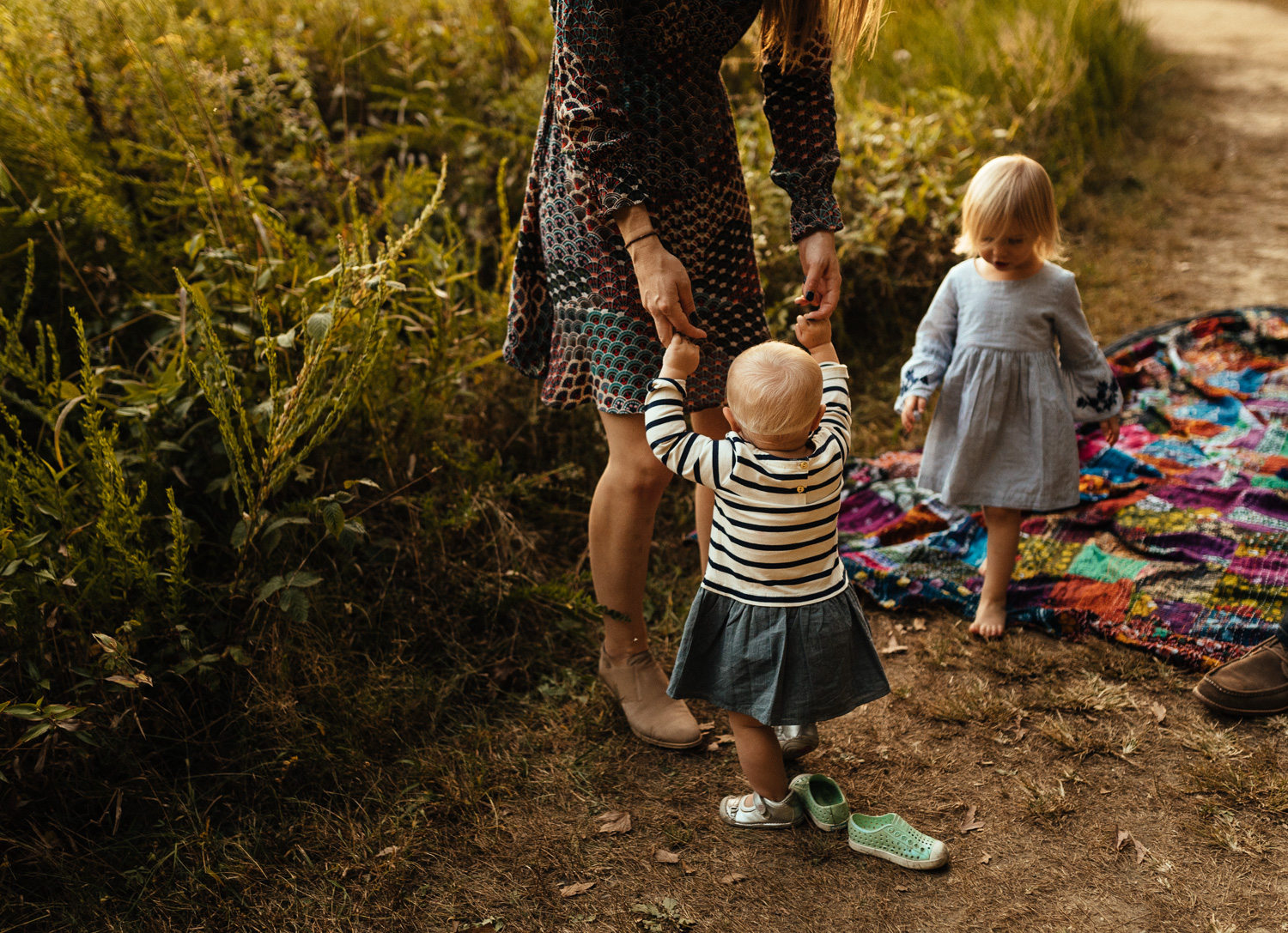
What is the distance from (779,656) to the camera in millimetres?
1823

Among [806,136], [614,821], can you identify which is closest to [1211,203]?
[806,136]

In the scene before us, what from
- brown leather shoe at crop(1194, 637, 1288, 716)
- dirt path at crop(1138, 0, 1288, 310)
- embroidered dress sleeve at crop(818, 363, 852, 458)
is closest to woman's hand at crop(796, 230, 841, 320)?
embroidered dress sleeve at crop(818, 363, 852, 458)

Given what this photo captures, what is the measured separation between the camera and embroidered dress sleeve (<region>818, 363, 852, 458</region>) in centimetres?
182

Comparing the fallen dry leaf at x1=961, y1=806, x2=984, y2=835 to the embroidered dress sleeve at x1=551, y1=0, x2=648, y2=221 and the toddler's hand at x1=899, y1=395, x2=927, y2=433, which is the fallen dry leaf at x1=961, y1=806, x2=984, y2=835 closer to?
the toddler's hand at x1=899, y1=395, x2=927, y2=433

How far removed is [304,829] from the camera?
206cm

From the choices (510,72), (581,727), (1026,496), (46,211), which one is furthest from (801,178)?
(510,72)

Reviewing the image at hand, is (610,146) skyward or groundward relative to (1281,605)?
skyward

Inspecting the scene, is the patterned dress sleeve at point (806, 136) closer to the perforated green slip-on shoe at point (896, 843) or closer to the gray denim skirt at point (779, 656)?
the gray denim skirt at point (779, 656)

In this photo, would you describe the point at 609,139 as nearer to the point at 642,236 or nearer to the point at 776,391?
the point at 642,236

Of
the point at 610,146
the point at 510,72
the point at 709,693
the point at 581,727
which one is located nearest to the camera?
the point at 610,146

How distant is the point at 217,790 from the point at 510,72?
10.8 ft

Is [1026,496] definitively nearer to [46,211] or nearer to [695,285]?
[695,285]

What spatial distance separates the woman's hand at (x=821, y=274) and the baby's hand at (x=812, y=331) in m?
0.04

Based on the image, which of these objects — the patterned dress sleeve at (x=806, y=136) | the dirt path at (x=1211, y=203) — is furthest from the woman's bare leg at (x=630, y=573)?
the dirt path at (x=1211, y=203)
